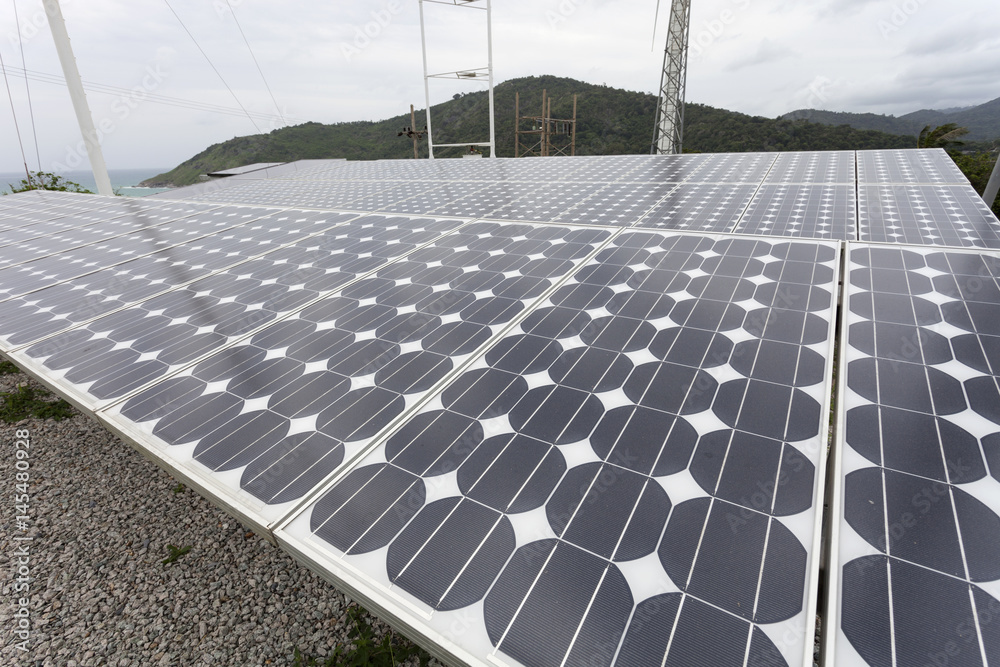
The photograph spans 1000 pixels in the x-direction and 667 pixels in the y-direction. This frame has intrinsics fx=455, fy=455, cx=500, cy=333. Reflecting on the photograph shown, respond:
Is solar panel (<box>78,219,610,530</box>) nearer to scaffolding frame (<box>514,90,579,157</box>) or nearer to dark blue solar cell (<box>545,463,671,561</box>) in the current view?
dark blue solar cell (<box>545,463,671,561</box>)

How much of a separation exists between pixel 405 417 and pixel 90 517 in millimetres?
7566

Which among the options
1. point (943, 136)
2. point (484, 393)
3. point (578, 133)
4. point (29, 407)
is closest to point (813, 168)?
point (484, 393)

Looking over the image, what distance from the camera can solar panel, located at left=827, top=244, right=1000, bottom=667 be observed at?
7.23 feet

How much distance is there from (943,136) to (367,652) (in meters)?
59.7

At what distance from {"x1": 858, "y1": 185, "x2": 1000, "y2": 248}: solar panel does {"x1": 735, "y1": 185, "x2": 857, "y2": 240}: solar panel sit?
0.85 feet

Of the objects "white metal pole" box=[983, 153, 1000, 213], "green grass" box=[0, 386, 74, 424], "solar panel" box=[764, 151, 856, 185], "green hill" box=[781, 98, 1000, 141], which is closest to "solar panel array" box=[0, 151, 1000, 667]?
"green grass" box=[0, 386, 74, 424]

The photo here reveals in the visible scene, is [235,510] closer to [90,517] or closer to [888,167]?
[90,517]

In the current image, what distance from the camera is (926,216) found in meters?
9.11

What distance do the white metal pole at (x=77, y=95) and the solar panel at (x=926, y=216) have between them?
31.8 metres

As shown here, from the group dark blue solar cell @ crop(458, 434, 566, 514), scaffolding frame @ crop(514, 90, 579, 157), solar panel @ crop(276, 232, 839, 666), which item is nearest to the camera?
solar panel @ crop(276, 232, 839, 666)

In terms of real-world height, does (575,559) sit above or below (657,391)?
below

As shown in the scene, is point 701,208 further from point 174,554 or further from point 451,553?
point 174,554

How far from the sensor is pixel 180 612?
19.8 ft

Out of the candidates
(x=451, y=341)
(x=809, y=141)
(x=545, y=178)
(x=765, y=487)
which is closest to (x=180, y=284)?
(x=451, y=341)
